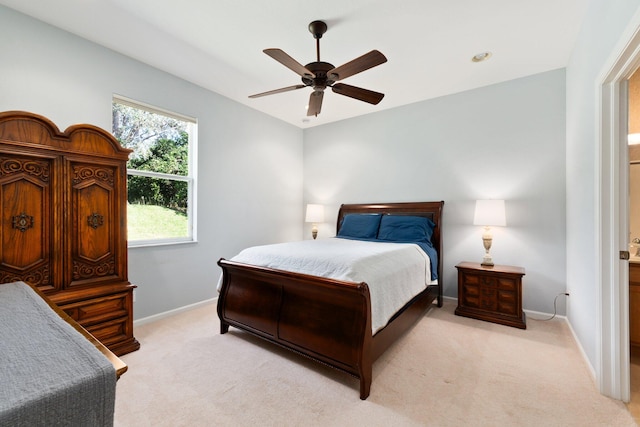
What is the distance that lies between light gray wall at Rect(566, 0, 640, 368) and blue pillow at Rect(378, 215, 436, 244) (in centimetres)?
138

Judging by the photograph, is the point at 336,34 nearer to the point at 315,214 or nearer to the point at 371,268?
the point at 371,268

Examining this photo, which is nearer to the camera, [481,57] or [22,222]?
[22,222]

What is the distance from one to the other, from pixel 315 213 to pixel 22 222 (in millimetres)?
3394

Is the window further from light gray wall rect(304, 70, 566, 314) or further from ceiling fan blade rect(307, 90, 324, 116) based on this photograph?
light gray wall rect(304, 70, 566, 314)

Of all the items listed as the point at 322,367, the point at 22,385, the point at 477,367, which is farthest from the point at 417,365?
the point at 22,385

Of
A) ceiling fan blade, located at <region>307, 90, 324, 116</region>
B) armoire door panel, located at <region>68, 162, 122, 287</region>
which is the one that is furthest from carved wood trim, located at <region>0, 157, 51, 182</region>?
ceiling fan blade, located at <region>307, 90, 324, 116</region>

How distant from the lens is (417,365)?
2182mm

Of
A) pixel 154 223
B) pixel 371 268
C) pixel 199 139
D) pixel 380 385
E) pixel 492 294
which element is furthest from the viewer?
pixel 199 139

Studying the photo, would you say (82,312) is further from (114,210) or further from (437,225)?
(437,225)

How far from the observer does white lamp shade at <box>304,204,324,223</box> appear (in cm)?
471

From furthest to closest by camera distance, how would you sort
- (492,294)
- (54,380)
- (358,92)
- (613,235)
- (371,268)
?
(492,294) → (358,92) → (371,268) → (613,235) → (54,380)

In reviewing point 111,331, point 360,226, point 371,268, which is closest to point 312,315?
point 371,268

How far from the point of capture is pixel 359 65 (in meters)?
2.08

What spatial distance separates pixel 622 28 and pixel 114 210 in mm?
3643
